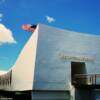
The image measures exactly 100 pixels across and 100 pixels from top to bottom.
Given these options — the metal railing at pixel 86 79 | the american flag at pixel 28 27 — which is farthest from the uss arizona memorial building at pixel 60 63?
the american flag at pixel 28 27

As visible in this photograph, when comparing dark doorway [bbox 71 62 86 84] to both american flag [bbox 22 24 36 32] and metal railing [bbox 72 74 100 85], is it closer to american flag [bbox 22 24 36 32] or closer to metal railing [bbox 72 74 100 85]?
metal railing [bbox 72 74 100 85]

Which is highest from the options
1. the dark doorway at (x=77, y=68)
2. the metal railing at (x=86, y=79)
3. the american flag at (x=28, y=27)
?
the american flag at (x=28, y=27)

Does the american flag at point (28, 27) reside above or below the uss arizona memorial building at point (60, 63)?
above

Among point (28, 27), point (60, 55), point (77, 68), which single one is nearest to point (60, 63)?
point (60, 55)

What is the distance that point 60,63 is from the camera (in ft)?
77.1

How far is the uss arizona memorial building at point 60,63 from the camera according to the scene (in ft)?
73.6

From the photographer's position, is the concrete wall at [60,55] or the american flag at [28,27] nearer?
the concrete wall at [60,55]

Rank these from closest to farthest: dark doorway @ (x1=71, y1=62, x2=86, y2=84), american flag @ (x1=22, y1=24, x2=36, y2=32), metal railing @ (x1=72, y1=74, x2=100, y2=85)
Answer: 1. metal railing @ (x1=72, y1=74, x2=100, y2=85)
2. dark doorway @ (x1=71, y1=62, x2=86, y2=84)
3. american flag @ (x1=22, y1=24, x2=36, y2=32)

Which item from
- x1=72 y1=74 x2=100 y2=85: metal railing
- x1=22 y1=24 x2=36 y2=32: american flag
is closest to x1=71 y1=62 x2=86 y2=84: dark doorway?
x1=72 y1=74 x2=100 y2=85: metal railing

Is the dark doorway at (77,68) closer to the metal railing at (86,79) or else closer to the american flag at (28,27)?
the metal railing at (86,79)

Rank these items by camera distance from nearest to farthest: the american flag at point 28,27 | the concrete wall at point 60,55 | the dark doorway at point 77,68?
1. the concrete wall at point 60,55
2. the dark doorway at point 77,68
3. the american flag at point 28,27

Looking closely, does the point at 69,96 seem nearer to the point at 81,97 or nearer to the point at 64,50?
the point at 81,97

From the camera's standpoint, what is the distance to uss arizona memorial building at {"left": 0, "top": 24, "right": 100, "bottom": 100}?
73.6ft

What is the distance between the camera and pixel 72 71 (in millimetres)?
26016
